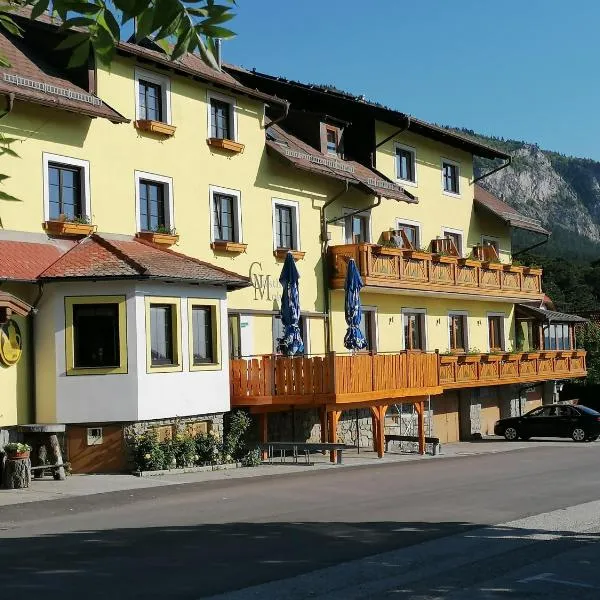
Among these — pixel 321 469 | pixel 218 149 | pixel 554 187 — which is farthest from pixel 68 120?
pixel 554 187

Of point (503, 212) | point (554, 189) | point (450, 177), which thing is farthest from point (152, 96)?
point (554, 189)

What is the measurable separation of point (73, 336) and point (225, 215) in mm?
6525

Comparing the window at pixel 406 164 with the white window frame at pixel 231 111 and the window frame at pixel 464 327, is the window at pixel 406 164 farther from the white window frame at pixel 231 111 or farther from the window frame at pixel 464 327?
the white window frame at pixel 231 111

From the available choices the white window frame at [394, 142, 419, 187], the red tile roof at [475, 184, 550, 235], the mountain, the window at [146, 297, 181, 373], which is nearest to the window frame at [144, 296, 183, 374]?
the window at [146, 297, 181, 373]

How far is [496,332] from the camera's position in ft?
128

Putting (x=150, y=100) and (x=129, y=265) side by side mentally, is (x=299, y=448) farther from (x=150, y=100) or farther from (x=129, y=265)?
(x=150, y=100)

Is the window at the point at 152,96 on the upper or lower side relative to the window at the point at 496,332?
upper

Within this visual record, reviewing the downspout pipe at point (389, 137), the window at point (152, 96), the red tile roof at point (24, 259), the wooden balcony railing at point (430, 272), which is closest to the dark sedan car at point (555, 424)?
the wooden balcony railing at point (430, 272)

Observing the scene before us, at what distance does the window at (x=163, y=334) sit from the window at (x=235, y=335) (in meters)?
3.78

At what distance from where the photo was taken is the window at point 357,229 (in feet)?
99.7

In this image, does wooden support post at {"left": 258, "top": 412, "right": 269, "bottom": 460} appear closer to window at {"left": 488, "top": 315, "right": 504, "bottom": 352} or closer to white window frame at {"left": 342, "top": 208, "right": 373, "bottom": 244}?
white window frame at {"left": 342, "top": 208, "right": 373, "bottom": 244}

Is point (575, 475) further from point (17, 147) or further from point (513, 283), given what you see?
point (513, 283)

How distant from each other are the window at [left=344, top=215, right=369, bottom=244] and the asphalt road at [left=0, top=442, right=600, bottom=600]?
39.4 feet

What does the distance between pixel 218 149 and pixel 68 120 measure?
493 centimetres
